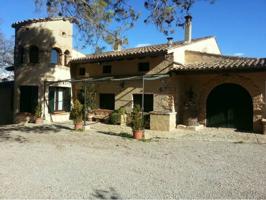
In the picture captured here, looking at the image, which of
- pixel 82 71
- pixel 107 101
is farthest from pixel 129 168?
pixel 82 71

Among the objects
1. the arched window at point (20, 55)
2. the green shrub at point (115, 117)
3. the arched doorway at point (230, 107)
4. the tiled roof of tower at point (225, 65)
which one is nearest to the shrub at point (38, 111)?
the arched window at point (20, 55)

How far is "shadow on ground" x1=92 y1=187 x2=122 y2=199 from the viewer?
19.6 ft

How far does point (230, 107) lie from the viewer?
16.8 m

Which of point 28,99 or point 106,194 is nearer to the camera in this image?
point 106,194

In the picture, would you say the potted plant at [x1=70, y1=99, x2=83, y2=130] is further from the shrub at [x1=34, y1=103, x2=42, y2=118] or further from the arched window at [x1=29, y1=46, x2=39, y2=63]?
the arched window at [x1=29, y1=46, x2=39, y2=63]

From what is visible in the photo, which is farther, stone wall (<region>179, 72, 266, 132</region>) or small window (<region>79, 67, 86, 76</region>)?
small window (<region>79, 67, 86, 76</region>)

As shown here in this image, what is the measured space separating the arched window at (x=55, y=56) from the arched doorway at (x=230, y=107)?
34.8 ft

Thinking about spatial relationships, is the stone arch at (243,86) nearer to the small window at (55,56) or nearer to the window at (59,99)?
the window at (59,99)

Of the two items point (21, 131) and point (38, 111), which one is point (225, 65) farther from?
point (38, 111)

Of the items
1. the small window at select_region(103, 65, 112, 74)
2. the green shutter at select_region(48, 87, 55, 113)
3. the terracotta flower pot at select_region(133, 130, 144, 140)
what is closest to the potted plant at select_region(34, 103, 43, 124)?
the green shutter at select_region(48, 87, 55, 113)

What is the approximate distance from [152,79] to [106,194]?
11.3m

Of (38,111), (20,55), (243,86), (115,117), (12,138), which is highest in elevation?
(20,55)

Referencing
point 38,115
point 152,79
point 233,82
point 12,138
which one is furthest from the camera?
point 38,115

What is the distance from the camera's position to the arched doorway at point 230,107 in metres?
16.2
